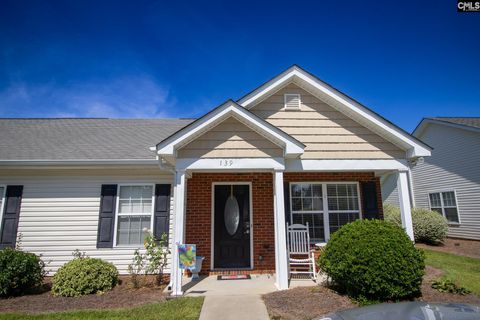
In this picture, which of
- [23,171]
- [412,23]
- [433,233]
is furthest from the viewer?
[433,233]

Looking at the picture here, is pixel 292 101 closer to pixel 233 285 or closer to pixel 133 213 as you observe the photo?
pixel 233 285

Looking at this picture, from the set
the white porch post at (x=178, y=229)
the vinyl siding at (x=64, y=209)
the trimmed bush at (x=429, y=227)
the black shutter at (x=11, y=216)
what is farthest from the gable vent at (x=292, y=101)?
the trimmed bush at (x=429, y=227)

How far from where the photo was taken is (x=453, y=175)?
14125mm

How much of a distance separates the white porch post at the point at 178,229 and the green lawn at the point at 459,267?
562 centimetres

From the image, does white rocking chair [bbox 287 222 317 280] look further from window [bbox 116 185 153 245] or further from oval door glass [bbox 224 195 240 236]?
window [bbox 116 185 153 245]

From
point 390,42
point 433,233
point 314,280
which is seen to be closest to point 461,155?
point 433,233

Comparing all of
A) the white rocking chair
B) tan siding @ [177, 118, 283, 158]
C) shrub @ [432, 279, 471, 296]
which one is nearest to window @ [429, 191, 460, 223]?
shrub @ [432, 279, 471, 296]

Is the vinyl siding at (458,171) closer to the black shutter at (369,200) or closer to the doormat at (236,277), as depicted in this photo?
the black shutter at (369,200)

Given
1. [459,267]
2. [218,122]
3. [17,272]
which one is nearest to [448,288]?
[459,267]

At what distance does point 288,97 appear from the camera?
307 inches

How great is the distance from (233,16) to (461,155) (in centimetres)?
1262

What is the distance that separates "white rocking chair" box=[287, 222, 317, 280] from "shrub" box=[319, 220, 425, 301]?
157 cm

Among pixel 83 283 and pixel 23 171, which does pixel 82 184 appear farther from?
pixel 83 283

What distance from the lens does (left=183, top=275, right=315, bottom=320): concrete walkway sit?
16.0ft
